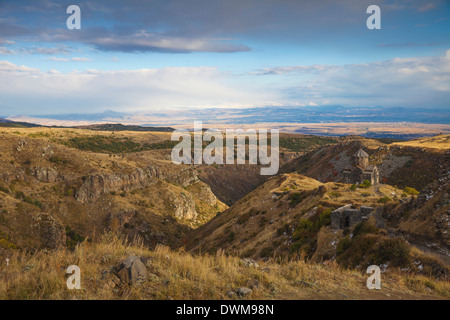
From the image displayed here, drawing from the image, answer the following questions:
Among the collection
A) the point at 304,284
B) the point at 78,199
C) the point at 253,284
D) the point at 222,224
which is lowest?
the point at 222,224

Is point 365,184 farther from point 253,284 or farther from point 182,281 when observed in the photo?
point 182,281

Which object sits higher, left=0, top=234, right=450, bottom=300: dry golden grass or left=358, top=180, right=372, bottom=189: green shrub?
left=0, top=234, right=450, bottom=300: dry golden grass

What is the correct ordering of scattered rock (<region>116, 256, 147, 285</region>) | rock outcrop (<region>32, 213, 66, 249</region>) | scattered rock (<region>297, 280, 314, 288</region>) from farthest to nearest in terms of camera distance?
rock outcrop (<region>32, 213, 66, 249</region>), scattered rock (<region>297, 280, 314, 288</region>), scattered rock (<region>116, 256, 147, 285</region>)

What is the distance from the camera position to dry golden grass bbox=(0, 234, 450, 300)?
6.26m

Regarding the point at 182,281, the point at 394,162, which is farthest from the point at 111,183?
the point at 394,162

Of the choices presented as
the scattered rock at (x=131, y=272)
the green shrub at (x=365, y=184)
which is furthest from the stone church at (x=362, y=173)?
the scattered rock at (x=131, y=272)

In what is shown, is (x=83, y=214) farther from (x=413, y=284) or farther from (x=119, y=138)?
(x=119, y=138)

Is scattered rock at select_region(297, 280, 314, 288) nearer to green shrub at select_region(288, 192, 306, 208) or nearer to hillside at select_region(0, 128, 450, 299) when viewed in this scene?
hillside at select_region(0, 128, 450, 299)

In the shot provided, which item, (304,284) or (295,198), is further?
(295,198)

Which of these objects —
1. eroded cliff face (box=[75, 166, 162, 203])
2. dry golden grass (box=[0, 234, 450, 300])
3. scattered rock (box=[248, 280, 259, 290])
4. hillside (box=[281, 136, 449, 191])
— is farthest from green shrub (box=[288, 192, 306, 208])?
eroded cliff face (box=[75, 166, 162, 203])

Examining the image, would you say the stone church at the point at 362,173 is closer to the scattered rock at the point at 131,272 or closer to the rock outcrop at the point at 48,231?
the scattered rock at the point at 131,272

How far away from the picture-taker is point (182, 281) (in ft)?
23.0

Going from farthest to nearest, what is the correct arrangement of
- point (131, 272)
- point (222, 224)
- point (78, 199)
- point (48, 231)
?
point (78, 199) → point (222, 224) → point (48, 231) → point (131, 272)

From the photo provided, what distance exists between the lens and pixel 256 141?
419 ft
